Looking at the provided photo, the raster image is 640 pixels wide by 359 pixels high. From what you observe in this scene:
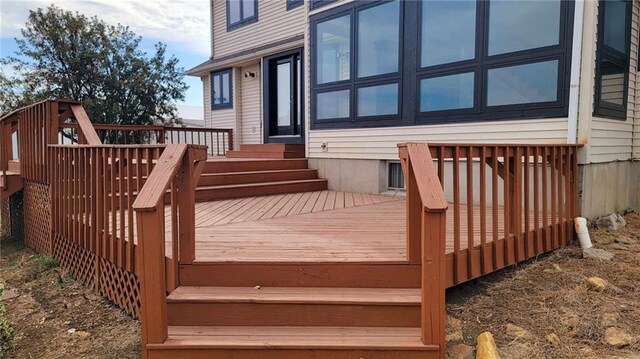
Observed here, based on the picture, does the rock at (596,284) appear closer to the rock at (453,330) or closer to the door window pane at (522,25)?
the rock at (453,330)

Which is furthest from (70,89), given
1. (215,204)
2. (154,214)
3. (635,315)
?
(635,315)

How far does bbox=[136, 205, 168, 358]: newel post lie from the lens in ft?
7.73

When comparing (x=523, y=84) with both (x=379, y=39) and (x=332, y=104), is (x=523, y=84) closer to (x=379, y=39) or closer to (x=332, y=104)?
(x=379, y=39)

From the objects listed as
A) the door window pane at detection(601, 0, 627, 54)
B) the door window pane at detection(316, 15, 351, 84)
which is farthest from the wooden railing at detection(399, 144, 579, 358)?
the door window pane at detection(316, 15, 351, 84)

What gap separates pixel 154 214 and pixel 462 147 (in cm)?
208

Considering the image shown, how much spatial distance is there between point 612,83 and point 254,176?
187 inches

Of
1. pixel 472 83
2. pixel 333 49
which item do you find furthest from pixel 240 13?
pixel 472 83

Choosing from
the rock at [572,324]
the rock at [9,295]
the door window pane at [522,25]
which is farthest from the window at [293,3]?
the rock at [572,324]

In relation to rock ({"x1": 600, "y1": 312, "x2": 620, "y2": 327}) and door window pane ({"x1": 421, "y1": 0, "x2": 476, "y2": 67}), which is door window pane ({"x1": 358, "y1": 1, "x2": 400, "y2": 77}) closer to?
door window pane ({"x1": 421, "y1": 0, "x2": 476, "y2": 67})

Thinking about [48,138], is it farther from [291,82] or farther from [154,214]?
[291,82]

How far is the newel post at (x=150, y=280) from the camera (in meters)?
2.36

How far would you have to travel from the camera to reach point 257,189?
6305 millimetres

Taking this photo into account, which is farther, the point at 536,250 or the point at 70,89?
the point at 70,89

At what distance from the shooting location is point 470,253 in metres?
3.12
